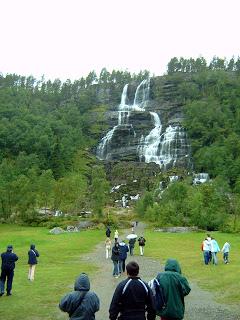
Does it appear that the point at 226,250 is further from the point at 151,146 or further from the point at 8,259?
the point at 151,146

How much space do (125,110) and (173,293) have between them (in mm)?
160443

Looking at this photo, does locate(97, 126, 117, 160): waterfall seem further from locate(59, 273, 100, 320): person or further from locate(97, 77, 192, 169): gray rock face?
locate(59, 273, 100, 320): person

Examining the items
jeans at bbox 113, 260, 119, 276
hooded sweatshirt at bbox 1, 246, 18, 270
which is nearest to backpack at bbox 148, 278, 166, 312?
hooded sweatshirt at bbox 1, 246, 18, 270

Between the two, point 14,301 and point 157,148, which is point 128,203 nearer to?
point 157,148

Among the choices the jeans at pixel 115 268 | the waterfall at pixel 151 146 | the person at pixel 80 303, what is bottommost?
the jeans at pixel 115 268

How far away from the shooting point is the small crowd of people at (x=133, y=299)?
854cm

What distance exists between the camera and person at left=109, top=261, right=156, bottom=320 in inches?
334

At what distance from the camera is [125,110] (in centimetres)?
16838

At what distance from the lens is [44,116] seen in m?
167

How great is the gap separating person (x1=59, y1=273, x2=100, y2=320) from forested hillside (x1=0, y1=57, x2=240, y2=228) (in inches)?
2507

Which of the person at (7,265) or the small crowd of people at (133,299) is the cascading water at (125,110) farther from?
the small crowd of people at (133,299)

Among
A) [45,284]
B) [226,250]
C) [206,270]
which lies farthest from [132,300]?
Result: [226,250]

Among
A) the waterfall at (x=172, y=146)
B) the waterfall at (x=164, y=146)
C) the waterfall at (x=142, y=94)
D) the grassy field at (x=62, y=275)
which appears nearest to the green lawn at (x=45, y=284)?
the grassy field at (x=62, y=275)

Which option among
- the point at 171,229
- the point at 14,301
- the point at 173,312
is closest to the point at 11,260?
the point at 14,301
